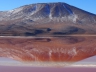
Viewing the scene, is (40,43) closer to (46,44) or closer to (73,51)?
(46,44)

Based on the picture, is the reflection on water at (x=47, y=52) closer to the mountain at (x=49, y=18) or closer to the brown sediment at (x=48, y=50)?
the brown sediment at (x=48, y=50)

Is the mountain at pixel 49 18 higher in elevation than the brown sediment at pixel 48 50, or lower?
higher

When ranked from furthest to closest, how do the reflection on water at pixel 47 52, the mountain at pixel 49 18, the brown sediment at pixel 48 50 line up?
the mountain at pixel 49 18 → the brown sediment at pixel 48 50 → the reflection on water at pixel 47 52

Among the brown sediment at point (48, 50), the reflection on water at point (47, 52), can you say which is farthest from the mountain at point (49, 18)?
the reflection on water at point (47, 52)

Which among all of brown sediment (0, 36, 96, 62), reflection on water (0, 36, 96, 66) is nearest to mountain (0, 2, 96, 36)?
brown sediment (0, 36, 96, 62)

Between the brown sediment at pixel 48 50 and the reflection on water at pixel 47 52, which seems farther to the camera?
the brown sediment at pixel 48 50

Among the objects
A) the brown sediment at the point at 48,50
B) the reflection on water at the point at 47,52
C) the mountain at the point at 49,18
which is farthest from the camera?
the mountain at the point at 49,18

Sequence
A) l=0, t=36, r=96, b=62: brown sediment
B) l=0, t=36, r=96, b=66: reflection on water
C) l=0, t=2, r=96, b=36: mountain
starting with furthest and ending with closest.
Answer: l=0, t=2, r=96, b=36: mountain → l=0, t=36, r=96, b=62: brown sediment → l=0, t=36, r=96, b=66: reflection on water

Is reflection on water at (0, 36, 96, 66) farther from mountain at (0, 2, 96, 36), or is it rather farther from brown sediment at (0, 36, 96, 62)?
mountain at (0, 2, 96, 36)

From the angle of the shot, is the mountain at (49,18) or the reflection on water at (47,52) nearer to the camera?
the reflection on water at (47,52)
